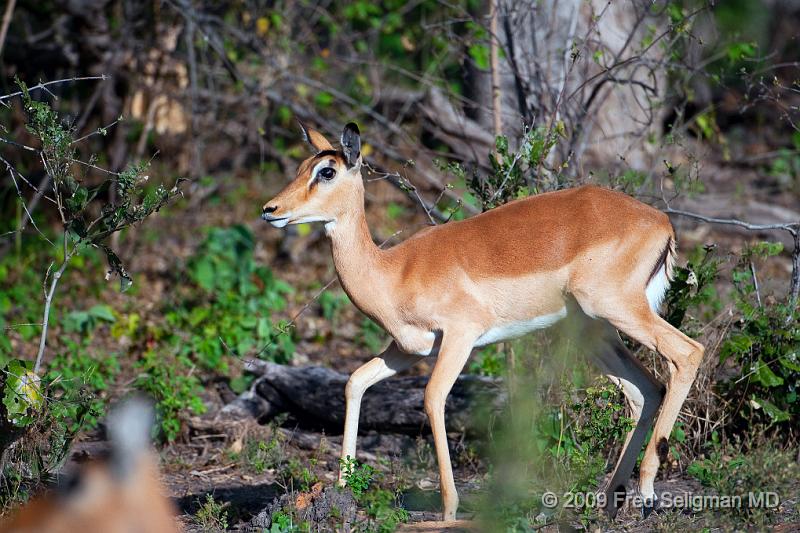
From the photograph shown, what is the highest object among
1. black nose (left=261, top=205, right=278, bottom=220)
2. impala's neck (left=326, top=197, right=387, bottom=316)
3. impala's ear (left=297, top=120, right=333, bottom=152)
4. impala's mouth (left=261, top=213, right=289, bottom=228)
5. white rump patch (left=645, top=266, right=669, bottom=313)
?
impala's ear (left=297, top=120, right=333, bottom=152)

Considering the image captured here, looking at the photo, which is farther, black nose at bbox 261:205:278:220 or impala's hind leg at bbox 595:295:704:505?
black nose at bbox 261:205:278:220

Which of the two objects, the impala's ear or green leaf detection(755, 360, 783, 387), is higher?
the impala's ear

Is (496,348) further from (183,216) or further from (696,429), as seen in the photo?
(183,216)

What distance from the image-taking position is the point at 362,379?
5.26 m

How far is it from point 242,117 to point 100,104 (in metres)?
1.57

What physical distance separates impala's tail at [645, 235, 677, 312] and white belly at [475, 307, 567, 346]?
45cm

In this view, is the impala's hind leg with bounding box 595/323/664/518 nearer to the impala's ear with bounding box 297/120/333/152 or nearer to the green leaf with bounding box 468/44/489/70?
the impala's ear with bounding box 297/120/333/152

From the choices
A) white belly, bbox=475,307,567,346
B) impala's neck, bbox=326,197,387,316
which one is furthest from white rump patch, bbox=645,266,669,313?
impala's neck, bbox=326,197,387,316

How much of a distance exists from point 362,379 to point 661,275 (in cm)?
166

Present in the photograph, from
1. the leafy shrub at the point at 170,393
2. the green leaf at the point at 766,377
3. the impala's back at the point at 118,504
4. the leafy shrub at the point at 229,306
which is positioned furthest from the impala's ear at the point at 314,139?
the impala's back at the point at 118,504

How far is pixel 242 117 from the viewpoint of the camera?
37.1 feet

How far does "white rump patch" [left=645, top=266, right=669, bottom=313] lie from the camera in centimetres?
506

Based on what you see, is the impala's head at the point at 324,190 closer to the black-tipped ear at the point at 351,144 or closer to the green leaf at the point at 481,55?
the black-tipped ear at the point at 351,144

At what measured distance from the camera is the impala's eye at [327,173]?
513 cm
